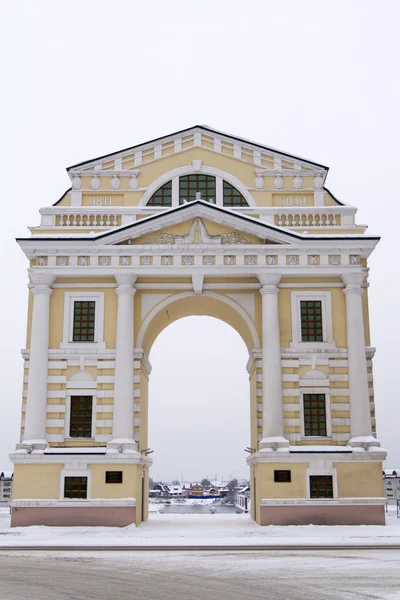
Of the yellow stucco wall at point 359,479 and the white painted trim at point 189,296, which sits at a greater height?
the white painted trim at point 189,296

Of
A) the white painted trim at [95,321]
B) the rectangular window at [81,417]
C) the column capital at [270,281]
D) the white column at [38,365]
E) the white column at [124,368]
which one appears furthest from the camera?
the column capital at [270,281]

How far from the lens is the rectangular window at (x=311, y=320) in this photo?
3478 centimetres

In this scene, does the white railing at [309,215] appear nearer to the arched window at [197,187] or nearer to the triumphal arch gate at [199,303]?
the triumphal arch gate at [199,303]

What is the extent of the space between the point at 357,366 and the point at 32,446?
1475 centimetres

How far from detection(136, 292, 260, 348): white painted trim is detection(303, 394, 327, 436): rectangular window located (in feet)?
11.3

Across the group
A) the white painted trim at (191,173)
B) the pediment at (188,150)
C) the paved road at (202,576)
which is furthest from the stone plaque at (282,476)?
the pediment at (188,150)

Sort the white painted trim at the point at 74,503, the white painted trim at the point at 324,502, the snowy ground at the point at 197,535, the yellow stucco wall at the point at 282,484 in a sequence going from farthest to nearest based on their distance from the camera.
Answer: the yellow stucco wall at the point at 282,484, the white painted trim at the point at 324,502, the white painted trim at the point at 74,503, the snowy ground at the point at 197,535

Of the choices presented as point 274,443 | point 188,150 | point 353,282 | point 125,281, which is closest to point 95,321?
point 125,281

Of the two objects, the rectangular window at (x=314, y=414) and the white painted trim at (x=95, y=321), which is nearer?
the rectangular window at (x=314, y=414)

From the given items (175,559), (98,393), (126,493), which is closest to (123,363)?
(98,393)

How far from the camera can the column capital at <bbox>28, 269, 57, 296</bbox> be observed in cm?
3450

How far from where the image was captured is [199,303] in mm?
37688

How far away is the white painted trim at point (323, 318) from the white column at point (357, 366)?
0.84 metres

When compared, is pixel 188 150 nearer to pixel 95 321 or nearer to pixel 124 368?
pixel 95 321
